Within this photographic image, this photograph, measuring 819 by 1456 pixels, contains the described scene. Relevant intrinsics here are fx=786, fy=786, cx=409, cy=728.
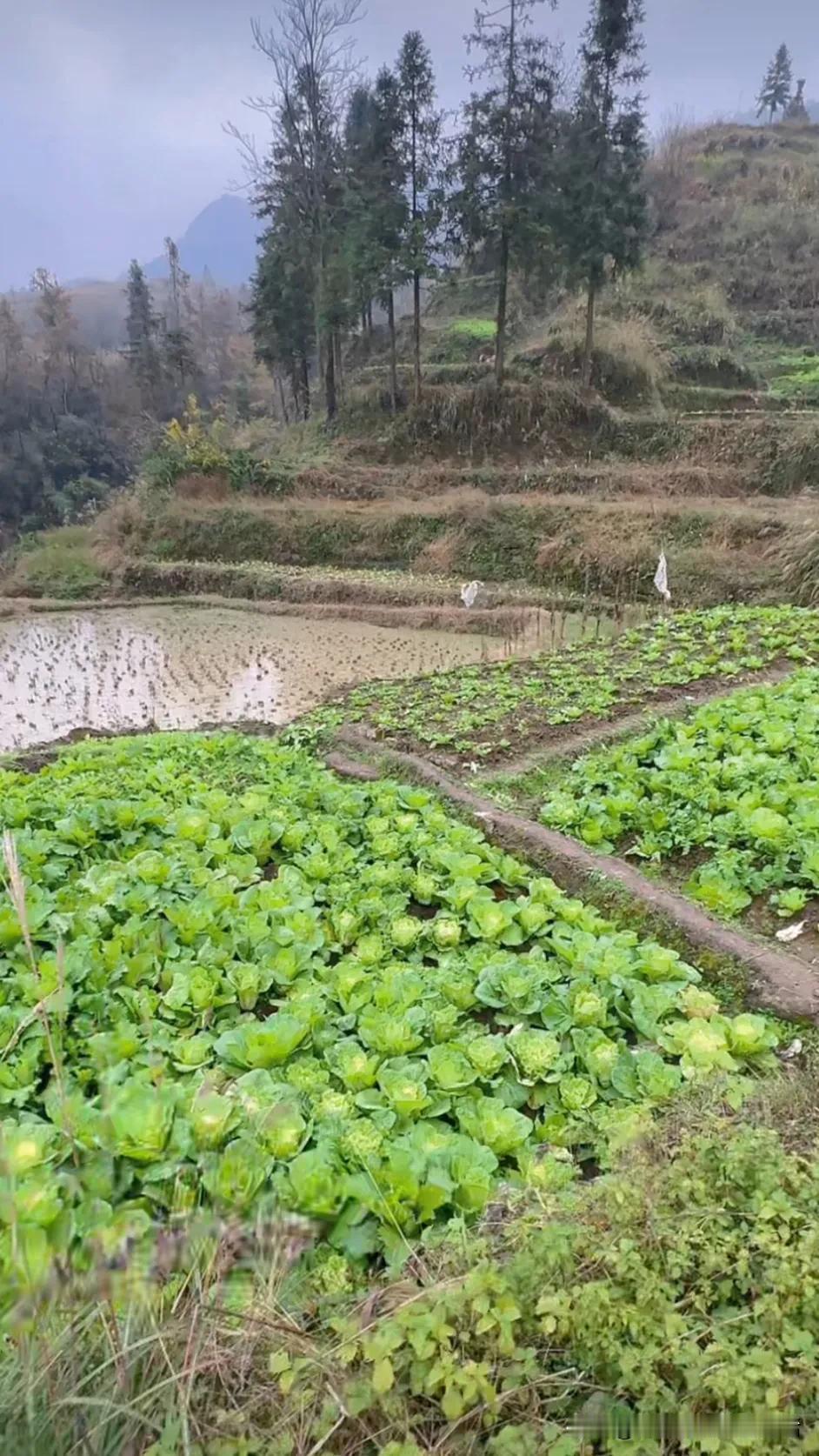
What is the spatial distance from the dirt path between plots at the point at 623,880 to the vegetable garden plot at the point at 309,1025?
0.98 ft

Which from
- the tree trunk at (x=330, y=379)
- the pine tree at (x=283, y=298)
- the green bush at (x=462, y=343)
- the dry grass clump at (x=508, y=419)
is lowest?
the dry grass clump at (x=508, y=419)

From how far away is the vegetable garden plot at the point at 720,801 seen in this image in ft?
11.7

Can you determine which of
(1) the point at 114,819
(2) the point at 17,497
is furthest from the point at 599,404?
(2) the point at 17,497

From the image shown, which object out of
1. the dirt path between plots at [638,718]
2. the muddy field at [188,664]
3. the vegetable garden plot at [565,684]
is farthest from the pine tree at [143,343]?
the dirt path between plots at [638,718]

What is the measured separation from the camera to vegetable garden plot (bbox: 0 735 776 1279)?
75.5 inches

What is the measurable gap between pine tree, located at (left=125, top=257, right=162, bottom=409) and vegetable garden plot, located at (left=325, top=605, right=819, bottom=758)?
3551 cm

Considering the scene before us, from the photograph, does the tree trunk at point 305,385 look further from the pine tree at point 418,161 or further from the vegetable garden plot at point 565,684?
the vegetable garden plot at point 565,684

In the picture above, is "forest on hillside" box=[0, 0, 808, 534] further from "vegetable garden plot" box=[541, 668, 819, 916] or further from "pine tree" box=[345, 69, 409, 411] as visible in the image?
"vegetable garden plot" box=[541, 668, 819, 916]

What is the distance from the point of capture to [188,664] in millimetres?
11109

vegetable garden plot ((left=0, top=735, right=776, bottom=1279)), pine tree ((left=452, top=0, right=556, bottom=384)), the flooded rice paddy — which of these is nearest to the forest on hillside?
pine tree ((left=452, top=0, right=556, bottom=384))

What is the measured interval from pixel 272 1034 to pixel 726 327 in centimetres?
2851

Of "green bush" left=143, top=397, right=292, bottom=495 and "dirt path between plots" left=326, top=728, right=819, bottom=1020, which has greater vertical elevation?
"green bush" left=143, top=397, right=292, bottom=495

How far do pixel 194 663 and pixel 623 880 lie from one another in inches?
339

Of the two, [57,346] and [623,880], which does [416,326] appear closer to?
[623,880]
